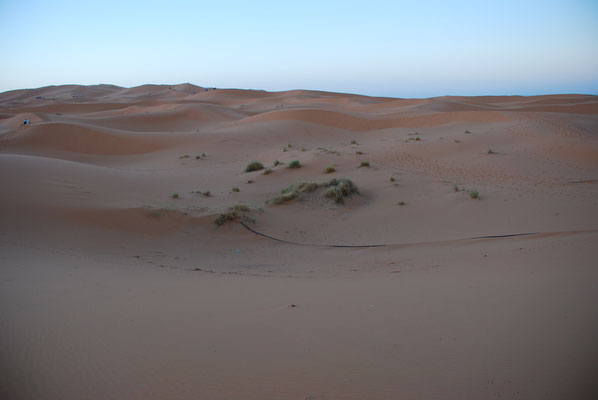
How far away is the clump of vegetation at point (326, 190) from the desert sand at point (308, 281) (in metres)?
0.20

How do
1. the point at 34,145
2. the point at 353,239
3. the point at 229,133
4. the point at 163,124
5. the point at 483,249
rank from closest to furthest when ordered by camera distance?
the point at 483,249 < the point at 353,239 < the point at 34,145 < the point at 229,133 < the point at 163,124

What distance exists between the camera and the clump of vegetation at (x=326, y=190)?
11.2 meters

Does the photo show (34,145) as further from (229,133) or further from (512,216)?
(512,216)

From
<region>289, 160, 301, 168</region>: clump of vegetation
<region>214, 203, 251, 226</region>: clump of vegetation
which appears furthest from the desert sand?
<region>289, 160, 301, 168</region>: clump of vegetation

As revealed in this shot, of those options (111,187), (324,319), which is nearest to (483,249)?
(324,319)

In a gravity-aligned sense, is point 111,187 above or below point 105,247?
above

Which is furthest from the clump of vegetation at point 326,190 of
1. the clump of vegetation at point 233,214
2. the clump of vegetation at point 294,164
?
the clump of vegetation at point 294,164

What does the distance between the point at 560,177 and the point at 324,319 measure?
11547 mm

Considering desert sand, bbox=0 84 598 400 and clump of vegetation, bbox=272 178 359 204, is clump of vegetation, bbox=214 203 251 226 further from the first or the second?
clump of vegetation, bbox=272 178 359 204

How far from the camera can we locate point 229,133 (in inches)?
958

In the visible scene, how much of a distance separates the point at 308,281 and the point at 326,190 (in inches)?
225

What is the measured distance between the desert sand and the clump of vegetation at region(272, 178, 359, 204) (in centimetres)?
20

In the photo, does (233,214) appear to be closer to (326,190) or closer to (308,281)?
(326,190)

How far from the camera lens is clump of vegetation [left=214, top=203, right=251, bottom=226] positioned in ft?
30.6
